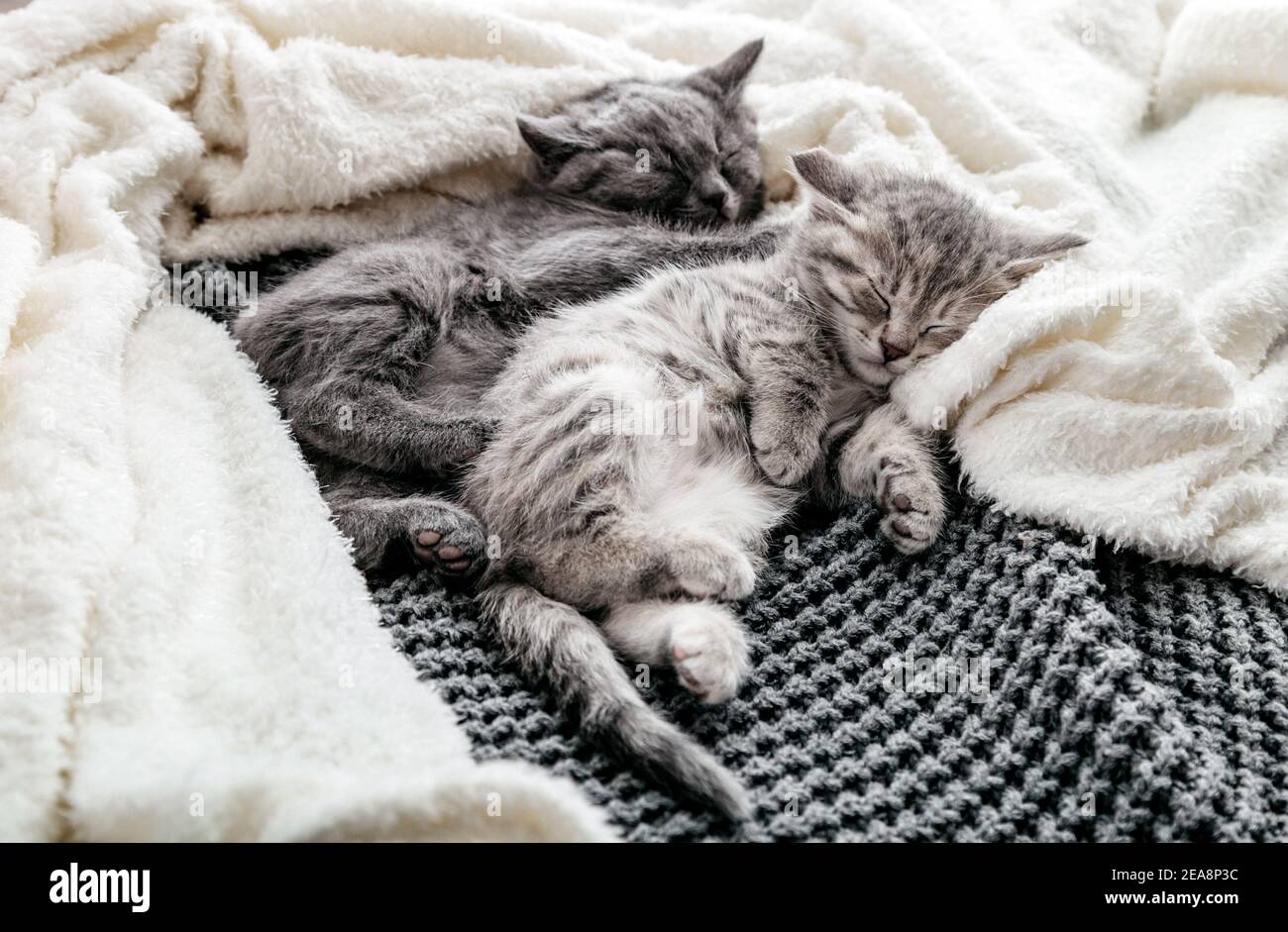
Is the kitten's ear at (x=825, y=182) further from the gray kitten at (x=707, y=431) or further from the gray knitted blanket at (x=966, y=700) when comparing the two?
the gray knitted blanket at (x=966, y=700)

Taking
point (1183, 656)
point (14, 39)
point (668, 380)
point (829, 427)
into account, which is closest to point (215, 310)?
point (14, 39)

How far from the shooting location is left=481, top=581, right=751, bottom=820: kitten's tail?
3.22 ft

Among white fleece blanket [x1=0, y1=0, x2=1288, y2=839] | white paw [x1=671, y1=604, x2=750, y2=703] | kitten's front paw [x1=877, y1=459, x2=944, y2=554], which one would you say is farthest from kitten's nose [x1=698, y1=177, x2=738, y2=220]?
white paw [x1=671, y1=604, x2=750, y2=703]

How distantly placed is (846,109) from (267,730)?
1.49 meters

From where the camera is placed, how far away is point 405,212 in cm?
184

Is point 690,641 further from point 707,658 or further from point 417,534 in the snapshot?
point 417,534

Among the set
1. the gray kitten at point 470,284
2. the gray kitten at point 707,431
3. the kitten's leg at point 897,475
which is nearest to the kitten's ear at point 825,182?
the gray kitten at point 707,431

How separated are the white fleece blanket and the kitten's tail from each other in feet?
0.44

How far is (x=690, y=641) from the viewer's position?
111 cm

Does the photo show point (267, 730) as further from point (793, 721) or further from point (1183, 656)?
point (1183, 656)

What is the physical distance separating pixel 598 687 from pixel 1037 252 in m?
0.95

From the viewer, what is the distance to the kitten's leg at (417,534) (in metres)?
1.27
